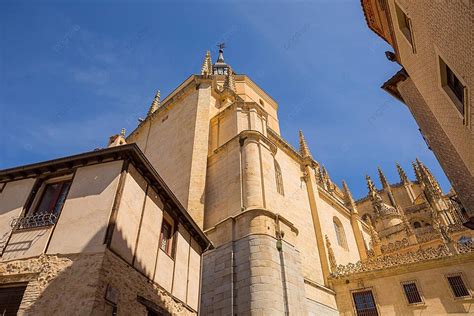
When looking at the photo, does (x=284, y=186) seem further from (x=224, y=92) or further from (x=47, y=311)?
(x=47, y=311)

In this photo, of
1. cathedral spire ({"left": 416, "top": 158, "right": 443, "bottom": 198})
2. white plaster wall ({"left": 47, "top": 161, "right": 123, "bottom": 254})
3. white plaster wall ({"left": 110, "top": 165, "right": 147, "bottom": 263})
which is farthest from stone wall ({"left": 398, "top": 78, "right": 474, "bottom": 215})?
cathedral spire ({"left": 416, "top": 158, "right": 443, "bottom": 198})

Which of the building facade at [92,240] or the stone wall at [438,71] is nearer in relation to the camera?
the stone wall at [438,71]

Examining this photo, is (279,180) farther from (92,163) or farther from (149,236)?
(92,163)

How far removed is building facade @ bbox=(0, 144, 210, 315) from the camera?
6031 mm

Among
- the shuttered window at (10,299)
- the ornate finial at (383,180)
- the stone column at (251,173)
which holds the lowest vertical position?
the shuttered window at (10,299)

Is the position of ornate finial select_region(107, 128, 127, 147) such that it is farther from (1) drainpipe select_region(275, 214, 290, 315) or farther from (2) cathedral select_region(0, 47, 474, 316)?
(1) drainpipe select_region(275, 214, 290, 315)

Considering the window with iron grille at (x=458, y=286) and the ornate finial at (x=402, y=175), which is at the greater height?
the ornate finial at (x=402, y=175)

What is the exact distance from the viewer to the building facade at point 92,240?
19.8 ft

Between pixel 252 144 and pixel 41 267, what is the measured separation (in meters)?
10.3

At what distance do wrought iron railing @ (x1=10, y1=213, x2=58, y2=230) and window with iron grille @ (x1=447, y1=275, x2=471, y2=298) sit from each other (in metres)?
17.2

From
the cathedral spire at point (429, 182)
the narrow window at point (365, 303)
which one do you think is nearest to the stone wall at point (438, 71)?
the narrow window at point (365, 303)

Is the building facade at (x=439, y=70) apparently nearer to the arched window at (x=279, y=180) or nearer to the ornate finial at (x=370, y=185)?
the arched window at (x=279, y=180)

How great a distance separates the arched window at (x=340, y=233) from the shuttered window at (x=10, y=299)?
20207mm

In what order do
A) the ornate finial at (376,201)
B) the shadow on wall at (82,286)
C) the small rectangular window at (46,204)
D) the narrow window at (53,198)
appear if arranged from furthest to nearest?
the ornate finial at (376,201) → the narrow window at (53,198) → the small rectangular window at (46,204) → the shadow on wall at (82,286)
